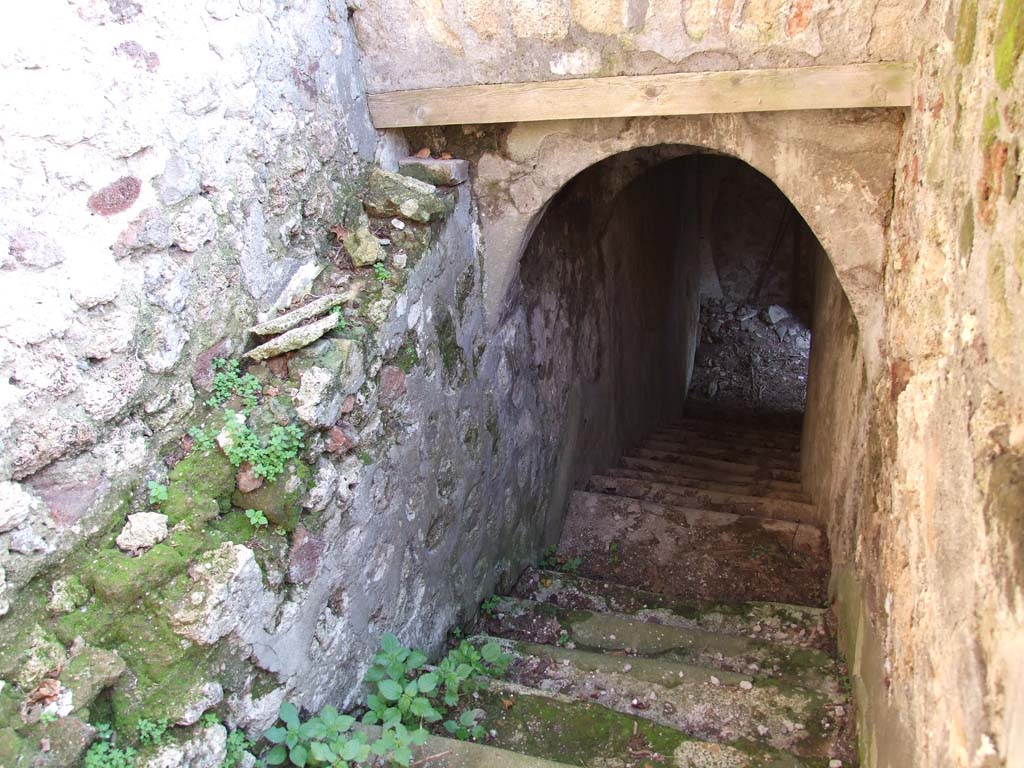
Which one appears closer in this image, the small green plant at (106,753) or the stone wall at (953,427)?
the stone wall at (953,427)

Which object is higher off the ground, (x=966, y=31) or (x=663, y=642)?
(x=966, y=31)

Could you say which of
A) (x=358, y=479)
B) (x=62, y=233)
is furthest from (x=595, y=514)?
(x=62, y=233)

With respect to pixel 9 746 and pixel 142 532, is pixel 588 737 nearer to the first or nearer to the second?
pixel 142 532

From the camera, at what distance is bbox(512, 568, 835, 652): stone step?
3174 mm

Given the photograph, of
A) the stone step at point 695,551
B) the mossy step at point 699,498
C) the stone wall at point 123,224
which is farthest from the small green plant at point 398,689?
the mossy step at point 699,498

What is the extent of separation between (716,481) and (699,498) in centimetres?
82

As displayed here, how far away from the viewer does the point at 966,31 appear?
176cm

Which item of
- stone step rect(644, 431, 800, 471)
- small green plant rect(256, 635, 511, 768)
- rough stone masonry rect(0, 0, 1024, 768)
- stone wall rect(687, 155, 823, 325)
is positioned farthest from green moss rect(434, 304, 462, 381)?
stone wall rect(687, 155, 823, 325)

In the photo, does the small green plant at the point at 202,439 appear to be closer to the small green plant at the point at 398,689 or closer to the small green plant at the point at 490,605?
the small green plant at the point at 398,689

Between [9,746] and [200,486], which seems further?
[200,486]

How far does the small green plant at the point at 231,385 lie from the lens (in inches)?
82.0

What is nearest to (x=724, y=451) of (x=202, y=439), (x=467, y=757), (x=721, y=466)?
(x=721, y=466)

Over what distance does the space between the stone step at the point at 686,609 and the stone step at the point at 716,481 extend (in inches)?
56.5

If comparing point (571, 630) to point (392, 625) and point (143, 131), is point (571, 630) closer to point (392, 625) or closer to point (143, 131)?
point (392, 625)
